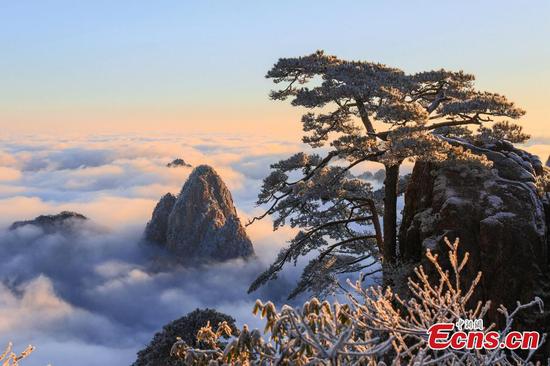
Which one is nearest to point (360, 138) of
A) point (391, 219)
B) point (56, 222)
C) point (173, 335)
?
point (391, 219)

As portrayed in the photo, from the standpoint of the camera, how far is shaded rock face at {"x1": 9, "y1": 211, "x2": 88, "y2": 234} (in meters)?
180

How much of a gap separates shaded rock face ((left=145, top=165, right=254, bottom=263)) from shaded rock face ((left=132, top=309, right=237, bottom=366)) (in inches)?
4194

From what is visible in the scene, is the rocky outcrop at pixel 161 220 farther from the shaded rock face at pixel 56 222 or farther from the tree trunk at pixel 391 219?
the tree trunk at pixel 391 219

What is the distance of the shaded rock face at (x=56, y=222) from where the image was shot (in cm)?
18038

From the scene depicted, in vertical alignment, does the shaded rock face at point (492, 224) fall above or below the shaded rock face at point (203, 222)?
above

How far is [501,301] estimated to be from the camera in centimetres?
1248

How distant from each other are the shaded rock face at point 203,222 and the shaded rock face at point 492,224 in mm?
112475

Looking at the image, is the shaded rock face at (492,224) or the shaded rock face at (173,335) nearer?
the shaded rock face at (492,224)

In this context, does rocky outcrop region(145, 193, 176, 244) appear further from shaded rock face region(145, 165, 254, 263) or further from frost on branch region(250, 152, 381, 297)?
frost on branch region(250, 152, 381, 297)

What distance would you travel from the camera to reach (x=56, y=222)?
184m

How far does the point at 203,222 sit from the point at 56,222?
81.5 meters

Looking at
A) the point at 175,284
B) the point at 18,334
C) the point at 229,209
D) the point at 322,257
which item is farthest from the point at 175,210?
the point at 322,257

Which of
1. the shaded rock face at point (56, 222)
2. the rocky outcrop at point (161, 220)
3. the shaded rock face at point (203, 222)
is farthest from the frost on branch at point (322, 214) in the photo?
the shaded rock face at point (56, 222)

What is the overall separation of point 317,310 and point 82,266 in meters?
191
